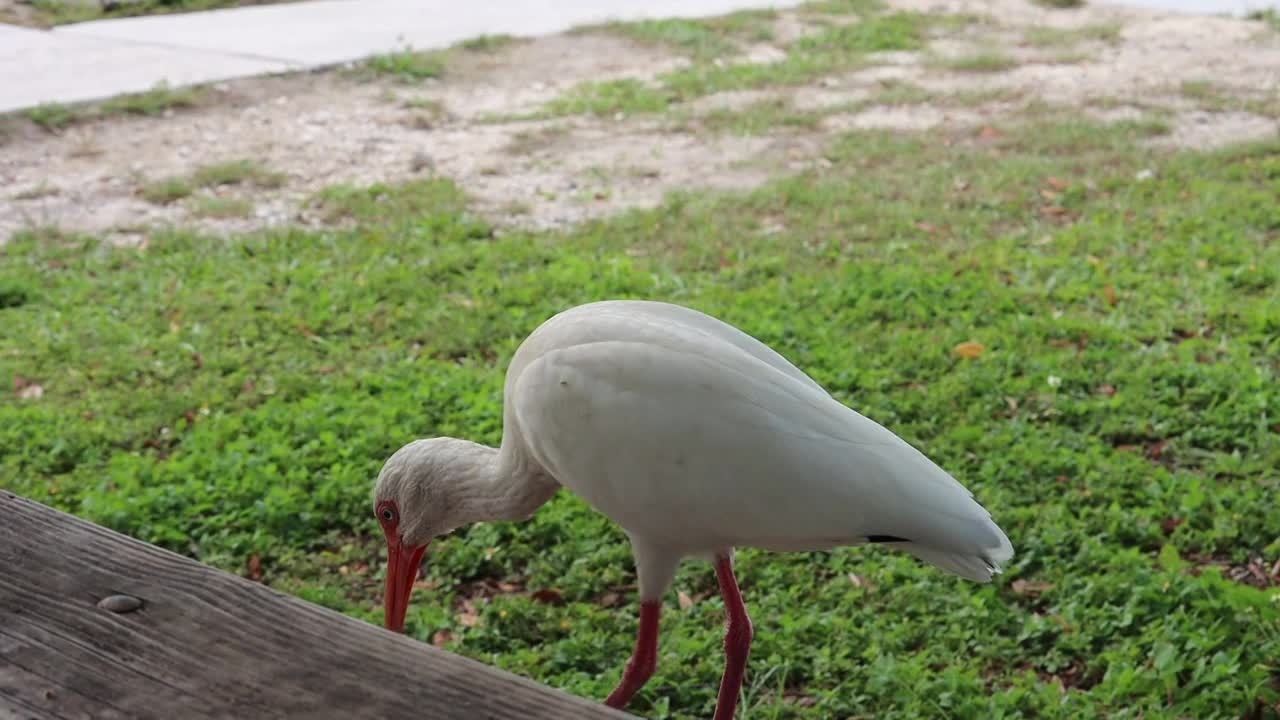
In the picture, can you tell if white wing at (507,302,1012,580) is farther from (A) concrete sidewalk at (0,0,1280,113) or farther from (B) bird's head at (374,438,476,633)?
(A) concrete sidewalk at (0,0,1280,113)

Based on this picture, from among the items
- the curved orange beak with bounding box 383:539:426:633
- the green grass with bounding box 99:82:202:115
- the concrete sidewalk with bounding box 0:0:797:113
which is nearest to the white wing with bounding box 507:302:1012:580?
the curved orange beak with bounding box 383:539:426:633

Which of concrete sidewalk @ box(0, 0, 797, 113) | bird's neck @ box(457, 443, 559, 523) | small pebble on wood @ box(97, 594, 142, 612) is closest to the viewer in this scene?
small pebble on wood @ box(97, 594, 142, 612)

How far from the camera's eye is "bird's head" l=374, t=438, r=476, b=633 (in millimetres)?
3043

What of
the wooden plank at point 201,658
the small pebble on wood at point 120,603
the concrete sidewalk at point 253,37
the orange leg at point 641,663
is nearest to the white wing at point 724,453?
the orange leg at point 641,663

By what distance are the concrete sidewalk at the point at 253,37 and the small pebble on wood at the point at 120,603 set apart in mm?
7648

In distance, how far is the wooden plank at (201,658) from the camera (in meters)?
1.67

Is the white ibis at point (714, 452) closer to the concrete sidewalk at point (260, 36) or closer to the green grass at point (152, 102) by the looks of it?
the green grass at point (152, 102)

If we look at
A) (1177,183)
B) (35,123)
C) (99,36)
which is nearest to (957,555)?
(1177,183)

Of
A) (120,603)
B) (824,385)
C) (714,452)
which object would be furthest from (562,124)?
(120,603)

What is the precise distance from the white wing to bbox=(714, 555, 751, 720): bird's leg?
11.5 inches

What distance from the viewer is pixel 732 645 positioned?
3027 mm

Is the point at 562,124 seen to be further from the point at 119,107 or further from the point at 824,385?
the point at 824,385

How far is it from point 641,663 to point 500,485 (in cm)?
55

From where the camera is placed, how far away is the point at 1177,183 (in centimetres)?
717
